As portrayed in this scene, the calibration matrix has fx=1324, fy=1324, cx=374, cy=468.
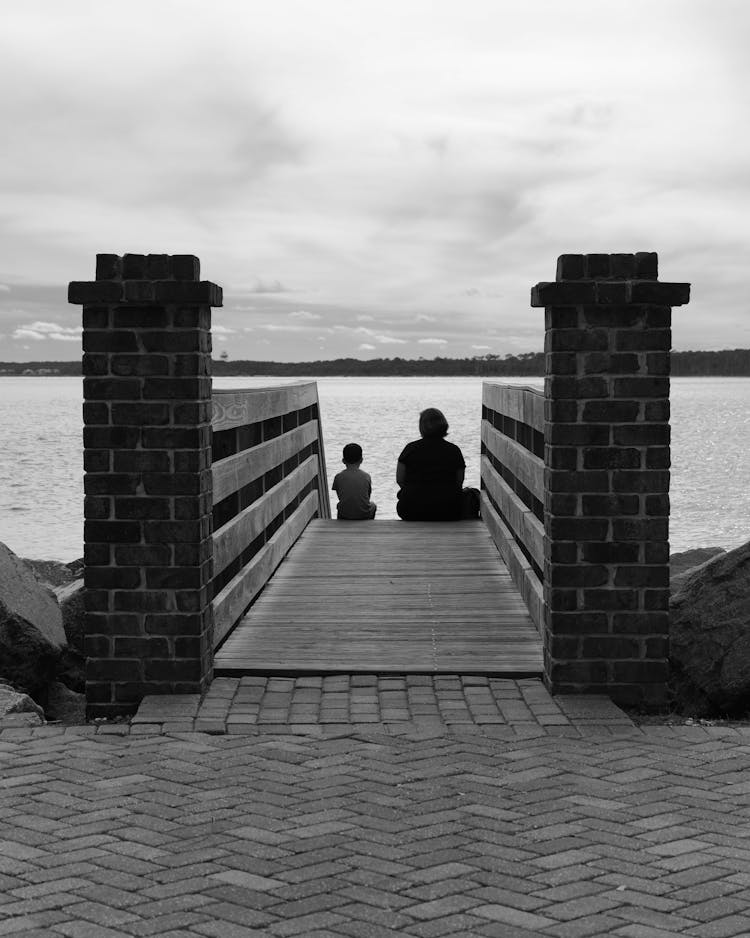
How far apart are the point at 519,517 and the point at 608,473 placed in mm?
2369

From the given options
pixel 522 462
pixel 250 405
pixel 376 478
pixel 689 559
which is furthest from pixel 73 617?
pixel 376 478

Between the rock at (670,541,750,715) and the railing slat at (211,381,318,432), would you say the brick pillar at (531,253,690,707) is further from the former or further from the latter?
the railing slat at (211,381,318,432)

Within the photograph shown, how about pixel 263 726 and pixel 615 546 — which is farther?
pixel 615 546

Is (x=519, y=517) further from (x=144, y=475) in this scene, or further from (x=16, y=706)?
(x=16, y=706)

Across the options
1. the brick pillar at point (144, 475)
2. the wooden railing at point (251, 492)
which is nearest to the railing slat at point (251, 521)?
the wooden railing at point (251, 492)

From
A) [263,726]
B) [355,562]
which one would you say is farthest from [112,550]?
[355,562]

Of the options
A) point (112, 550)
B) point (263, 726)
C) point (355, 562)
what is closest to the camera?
point (263, 726)

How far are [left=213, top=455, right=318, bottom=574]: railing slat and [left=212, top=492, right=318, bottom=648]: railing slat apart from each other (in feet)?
0.53

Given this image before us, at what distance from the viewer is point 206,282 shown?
20.5 ft

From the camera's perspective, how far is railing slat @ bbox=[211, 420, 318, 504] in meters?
7.31

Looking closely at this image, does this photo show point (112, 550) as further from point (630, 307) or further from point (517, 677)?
point (630, 307)

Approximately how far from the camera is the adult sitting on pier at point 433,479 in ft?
42.6

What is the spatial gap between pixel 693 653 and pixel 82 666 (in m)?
3.88

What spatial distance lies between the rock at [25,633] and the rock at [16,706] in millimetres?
963
